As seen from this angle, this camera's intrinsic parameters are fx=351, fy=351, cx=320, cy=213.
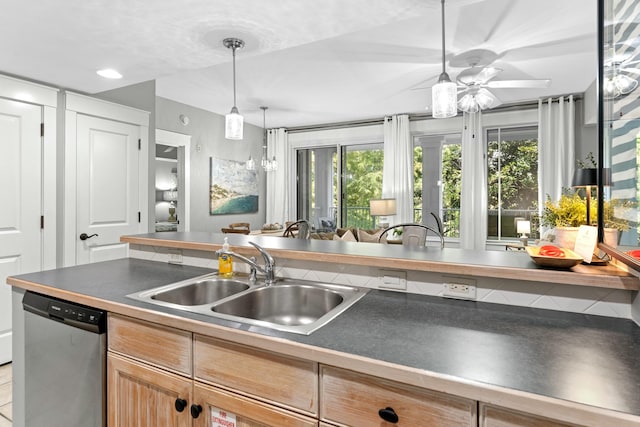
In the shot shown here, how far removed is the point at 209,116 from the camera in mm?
5484

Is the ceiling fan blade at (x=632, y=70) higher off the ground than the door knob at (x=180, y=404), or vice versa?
the ceiling fan blade at (x=632, y=70)

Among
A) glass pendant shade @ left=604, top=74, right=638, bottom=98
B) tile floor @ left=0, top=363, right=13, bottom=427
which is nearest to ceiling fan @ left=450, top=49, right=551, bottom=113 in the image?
glass pendant shade @ left=604, top=74, right=638, bottom=98

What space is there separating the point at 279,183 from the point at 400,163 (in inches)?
90.1

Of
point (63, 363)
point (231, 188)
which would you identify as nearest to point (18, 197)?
point (63, 363)

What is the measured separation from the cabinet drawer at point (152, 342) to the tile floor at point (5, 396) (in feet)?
4.52

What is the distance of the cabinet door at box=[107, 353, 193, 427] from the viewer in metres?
1.21

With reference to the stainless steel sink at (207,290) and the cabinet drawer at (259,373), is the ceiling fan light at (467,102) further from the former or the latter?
A: the cabinet drawer at (259,373)

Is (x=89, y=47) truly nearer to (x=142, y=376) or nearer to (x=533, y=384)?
(x=142, y=376)

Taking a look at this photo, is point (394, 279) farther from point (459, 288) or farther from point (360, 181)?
point (360, 181)

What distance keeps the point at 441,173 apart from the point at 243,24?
176 inches

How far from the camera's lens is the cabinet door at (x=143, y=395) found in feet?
3.98

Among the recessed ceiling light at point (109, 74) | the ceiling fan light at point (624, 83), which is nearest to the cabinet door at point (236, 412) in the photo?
the ceiling fan light at point (624, 83)

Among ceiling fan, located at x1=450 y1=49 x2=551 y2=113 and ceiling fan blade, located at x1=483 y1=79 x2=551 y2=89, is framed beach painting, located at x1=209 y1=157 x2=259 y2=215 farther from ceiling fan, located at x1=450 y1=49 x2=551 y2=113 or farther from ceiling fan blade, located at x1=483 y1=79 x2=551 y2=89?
ceiling fan blade, located at x1=483 y1=79 x2=551 y2=89

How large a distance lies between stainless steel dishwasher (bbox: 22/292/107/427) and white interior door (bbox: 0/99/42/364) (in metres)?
1.55
